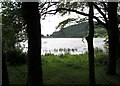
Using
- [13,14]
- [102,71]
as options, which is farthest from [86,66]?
[13,14]

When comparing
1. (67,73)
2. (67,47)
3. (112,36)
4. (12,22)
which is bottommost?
(67,73)

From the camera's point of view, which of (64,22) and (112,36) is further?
(64,22)

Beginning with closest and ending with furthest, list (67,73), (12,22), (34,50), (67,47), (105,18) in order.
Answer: (34,50) → (12,22) → (67,73) → (105,18) → (67,47)

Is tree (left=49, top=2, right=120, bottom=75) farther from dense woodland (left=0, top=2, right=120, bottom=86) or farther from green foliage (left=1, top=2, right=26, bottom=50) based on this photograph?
green foliage (left=1, top=2, right=26, bottom=50)

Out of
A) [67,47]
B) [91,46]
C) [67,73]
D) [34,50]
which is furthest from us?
[67,47]

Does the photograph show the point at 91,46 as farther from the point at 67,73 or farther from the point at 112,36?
the point at 67,73

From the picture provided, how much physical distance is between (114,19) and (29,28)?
6880 mm

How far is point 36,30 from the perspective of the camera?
1251 cm

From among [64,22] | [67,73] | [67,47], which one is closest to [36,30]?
[67,73]

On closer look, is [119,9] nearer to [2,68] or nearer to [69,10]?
[69,10]

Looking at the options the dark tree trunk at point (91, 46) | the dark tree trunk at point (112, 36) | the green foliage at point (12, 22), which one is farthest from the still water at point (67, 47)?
the dark tree trunk at point (91, 46)

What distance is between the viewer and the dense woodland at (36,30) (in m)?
12.5

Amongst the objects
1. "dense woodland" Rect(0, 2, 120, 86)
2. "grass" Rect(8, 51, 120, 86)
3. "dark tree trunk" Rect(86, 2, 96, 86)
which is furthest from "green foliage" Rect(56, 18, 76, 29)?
"dark tree trunk" Rect(86, 2, 96, 86)

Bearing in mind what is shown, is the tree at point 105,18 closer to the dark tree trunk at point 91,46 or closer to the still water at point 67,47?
the dark tree trunk at point 91,46
